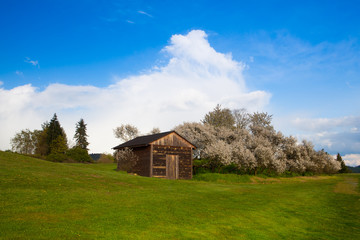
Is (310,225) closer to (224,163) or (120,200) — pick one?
(120,200)

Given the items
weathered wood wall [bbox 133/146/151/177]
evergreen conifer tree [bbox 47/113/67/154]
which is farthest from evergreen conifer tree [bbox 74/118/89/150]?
weathered wood wall [bbox 133/146/151/177]

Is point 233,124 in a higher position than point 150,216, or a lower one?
higher

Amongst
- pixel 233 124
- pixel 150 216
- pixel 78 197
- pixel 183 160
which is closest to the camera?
pixel 150 216

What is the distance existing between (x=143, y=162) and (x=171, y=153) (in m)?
3.95

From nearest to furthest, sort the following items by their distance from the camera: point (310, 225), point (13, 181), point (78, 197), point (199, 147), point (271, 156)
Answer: point (310, 225) < point (78, 197) < point (13, 181) < point (271, 156) < point (199, 147)

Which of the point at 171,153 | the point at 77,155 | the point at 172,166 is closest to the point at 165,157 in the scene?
the point at 171,153

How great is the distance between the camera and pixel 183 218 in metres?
12.1

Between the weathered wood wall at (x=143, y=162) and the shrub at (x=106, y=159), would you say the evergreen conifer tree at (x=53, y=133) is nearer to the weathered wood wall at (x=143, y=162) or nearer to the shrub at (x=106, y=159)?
the shrub at (x=106, y=159)

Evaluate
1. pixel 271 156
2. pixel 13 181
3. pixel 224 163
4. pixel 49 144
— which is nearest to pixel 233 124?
pixel 271 156

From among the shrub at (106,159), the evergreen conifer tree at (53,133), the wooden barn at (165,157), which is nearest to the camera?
the wooden barn at (165,157)

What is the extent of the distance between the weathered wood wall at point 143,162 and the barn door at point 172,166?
8.48 feet

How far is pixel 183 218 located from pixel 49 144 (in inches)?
3129

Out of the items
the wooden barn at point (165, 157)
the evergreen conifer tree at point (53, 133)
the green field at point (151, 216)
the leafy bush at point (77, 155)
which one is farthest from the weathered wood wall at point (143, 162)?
the evergreen conifer tree at point (53, 133)

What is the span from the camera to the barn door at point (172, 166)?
115 feet
